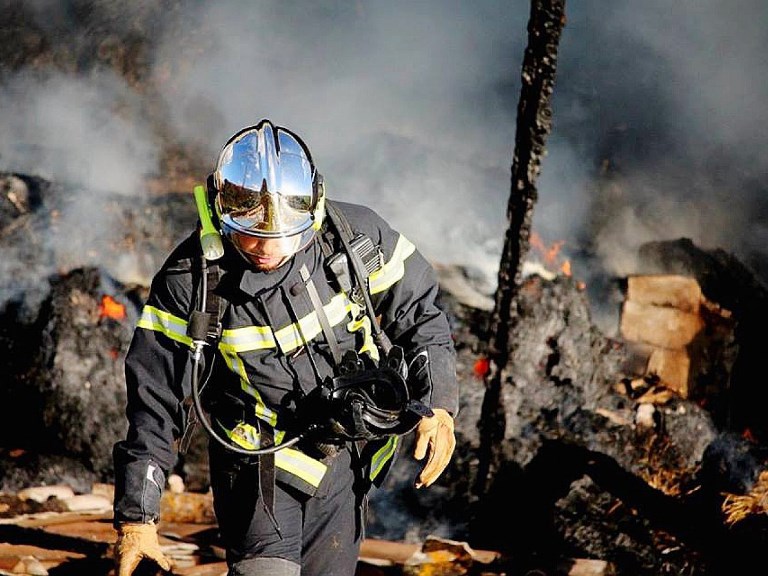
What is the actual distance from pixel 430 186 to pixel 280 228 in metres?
6.62

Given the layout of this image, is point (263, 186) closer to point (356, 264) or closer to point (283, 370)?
point (356, 264)

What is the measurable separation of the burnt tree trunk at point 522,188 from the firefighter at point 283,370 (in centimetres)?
250

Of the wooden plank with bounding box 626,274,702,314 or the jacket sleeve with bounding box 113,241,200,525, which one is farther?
the wooden plank with bounding box 626,274,702,314

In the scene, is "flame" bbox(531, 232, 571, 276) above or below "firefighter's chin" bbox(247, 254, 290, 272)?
above

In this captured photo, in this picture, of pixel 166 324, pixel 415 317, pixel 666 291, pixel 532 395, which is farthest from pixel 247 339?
pixel 666 291

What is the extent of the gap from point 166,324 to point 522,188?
3260 millimetres

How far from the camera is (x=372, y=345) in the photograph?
10.2 feet

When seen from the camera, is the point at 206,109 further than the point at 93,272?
Yes

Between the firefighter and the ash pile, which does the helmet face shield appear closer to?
the firefighter

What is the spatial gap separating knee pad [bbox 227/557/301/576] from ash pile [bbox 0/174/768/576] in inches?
92.5

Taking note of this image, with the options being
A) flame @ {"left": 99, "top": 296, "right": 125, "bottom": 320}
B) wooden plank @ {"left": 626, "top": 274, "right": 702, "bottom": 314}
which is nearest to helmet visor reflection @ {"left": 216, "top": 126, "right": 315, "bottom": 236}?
flame @ {"left": 99, "top": 296, "right": 125, "bottom": 320}

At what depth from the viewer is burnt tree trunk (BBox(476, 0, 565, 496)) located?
505cm

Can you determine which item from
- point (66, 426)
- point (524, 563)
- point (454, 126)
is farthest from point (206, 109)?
point (524, 563)

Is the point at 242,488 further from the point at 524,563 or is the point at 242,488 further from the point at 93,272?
the point at 93,272
